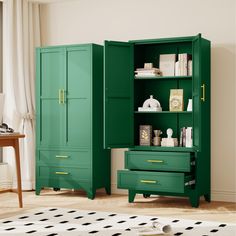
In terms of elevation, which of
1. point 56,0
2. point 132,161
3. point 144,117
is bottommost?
point 132,161

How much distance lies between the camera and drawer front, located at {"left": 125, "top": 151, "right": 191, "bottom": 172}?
5.63m

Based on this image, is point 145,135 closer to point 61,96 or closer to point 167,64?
point 167,64

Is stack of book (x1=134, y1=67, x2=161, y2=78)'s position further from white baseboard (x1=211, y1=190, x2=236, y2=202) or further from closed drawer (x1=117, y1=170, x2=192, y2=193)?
white baseboard (x1=211, y1=190, x2=236, y2=202)

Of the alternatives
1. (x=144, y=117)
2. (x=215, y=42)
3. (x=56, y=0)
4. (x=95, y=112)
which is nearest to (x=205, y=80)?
(x=215, y=42)

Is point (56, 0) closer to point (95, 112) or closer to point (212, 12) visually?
point (95, 112)

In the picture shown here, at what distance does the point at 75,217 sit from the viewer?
504cm

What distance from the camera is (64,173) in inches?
251

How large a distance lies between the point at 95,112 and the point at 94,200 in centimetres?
100

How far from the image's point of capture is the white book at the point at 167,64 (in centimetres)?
597

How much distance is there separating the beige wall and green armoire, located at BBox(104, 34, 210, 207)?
0.14 metres

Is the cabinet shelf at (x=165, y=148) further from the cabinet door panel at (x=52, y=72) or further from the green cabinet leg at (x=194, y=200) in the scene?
the cabinet door panel at (x=52, y=72)

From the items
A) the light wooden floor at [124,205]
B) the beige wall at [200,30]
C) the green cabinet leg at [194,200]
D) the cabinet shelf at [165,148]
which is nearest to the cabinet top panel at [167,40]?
the beige wall at [200,30]

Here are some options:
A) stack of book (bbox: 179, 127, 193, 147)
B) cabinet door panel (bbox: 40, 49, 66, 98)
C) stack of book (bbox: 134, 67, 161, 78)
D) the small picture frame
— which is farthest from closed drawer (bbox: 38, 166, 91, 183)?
stack of book (bbox: 134, 67, 161, 78)

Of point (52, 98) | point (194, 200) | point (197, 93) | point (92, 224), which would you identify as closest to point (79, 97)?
point (52, 98)
